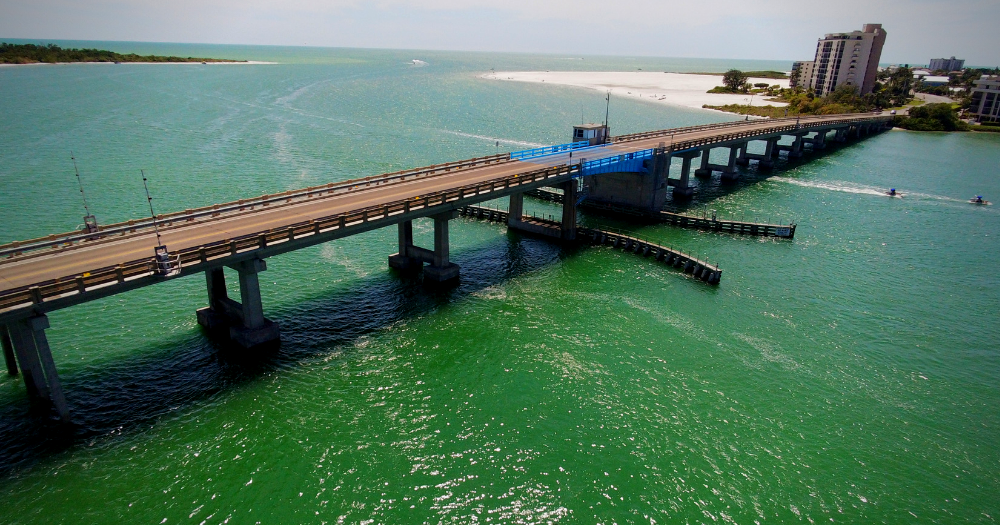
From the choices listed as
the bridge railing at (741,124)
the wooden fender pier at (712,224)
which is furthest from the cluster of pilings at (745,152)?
the wooden fender pier at (712,224)

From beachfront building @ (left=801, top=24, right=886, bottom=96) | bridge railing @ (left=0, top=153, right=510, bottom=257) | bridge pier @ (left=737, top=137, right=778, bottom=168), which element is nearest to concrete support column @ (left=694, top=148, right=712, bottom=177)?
bridge pier @ (left=737, top=137, right=778, bottom=168)

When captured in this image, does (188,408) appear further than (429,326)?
No

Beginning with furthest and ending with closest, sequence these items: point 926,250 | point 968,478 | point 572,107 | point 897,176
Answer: point 572,107 → point 897,176 → point 926,250 → point 968,478

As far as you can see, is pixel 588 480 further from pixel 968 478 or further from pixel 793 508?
pixel 968 478

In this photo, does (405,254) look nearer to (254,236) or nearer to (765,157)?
(254,236)

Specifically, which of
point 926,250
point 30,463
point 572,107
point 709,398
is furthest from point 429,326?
point 572,107

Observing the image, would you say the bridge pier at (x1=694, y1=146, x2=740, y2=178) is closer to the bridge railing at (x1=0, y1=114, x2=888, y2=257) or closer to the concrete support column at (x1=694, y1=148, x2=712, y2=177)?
the concrete support column at (x1=694, y1=148, x2=712, y2=177)
